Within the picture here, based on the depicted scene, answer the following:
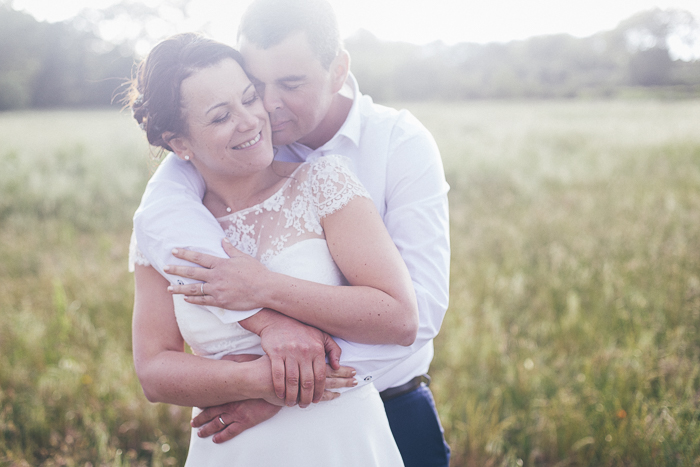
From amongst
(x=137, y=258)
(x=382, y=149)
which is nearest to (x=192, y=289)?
(x=137, y=258)

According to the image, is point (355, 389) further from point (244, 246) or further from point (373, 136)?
point (373, 136)

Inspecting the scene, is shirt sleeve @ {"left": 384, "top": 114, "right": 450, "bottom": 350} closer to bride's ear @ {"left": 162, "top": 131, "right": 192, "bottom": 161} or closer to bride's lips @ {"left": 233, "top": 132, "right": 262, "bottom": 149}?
bride's lips @ {"left": 233, "top": 132, "right": 262, "bottom": 149}

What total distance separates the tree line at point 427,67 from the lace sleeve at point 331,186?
2390 centimetres

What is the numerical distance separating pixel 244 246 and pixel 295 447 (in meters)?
0.72

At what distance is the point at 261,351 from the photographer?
1.67 m

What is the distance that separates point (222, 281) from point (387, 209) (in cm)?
76

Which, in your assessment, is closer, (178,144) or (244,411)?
(244,411)

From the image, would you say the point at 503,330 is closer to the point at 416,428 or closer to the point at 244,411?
the point at 416,428

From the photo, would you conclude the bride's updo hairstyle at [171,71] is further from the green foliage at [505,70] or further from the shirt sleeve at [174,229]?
the green foliage at [505,70]

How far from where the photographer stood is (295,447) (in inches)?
64.0

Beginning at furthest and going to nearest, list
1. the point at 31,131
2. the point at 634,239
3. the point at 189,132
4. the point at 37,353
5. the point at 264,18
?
the point at 31,131 < the point at 634,239 < the point at 37,353 < the point at 264,18 < the point at 189,132

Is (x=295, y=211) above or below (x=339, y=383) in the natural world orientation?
above

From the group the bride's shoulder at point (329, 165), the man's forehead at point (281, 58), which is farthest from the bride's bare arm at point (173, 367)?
the man's forehead at point (281, 58)

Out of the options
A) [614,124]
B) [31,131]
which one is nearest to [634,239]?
[614,124]
